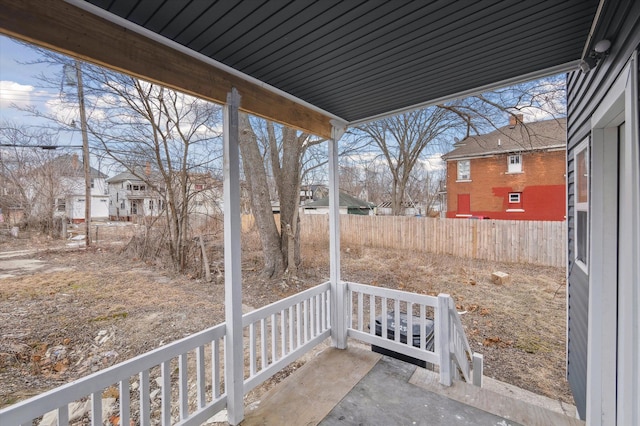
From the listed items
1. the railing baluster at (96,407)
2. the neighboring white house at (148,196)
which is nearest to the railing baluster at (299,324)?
the railing baluster at (96,407)

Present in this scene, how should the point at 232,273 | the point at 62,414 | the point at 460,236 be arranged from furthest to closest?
the point at 460,236, the point at 232,273, the point at 62,414

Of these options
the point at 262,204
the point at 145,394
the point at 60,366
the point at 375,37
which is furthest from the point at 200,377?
the point at 262,204

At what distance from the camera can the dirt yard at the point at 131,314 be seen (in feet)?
9.75

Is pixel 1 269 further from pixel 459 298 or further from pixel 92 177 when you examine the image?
pixel 459 298

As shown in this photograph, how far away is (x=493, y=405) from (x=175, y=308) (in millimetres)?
4112

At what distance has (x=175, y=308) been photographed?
429 centimetres

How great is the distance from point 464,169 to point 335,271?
1147 cm

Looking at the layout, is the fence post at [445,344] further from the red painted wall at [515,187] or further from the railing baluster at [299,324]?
the red painted wall at [515,187]

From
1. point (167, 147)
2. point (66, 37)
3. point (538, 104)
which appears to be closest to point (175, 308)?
point (167, 147)

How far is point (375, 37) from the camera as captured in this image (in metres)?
1.61

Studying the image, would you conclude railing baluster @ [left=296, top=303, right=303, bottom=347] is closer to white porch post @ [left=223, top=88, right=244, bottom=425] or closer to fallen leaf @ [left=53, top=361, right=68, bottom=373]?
white porch post @ [left=223, top=88, right=244, bottom=425]

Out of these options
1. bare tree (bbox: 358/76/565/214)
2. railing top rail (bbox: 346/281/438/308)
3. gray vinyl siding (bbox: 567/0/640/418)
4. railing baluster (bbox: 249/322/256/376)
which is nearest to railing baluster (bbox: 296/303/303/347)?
railing baluster (bbox: 249/322/256/376)

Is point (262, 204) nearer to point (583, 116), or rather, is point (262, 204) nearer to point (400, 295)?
point (400, 295)

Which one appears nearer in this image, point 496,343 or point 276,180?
point 496,343
